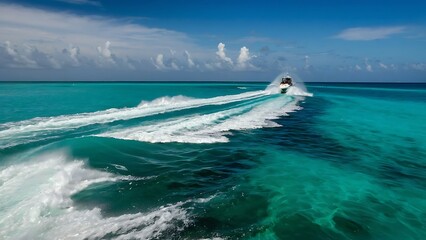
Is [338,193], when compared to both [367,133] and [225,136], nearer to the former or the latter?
[225,136]

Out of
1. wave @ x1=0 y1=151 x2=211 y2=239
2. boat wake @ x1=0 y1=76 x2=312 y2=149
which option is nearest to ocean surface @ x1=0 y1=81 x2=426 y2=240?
wave @ x1=0 y1=151 x2=211 y2=239

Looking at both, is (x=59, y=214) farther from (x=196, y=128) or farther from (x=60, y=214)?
(x=196, y=128)

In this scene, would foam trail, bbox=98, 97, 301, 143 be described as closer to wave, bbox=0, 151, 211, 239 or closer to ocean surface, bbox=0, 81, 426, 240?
ocean surface, bbox=0, 81, 426, 240

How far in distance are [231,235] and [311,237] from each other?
87.7 inches

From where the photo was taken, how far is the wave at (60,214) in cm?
727

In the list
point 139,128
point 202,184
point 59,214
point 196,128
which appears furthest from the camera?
point 196,128

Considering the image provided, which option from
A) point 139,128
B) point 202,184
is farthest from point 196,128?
point 202,184

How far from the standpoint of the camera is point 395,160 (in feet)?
51.5

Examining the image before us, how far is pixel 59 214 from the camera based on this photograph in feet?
26.8

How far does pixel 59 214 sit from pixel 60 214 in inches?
1.0

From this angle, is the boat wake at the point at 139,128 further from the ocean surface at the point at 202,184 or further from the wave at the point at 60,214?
the wave at the point at 60,214

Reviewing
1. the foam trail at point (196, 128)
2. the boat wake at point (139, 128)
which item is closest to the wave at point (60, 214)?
the boat wake at point (139, 128)

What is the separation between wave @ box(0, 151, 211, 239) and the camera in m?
7.27

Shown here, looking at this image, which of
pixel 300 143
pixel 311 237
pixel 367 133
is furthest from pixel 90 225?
pixel 367 133
